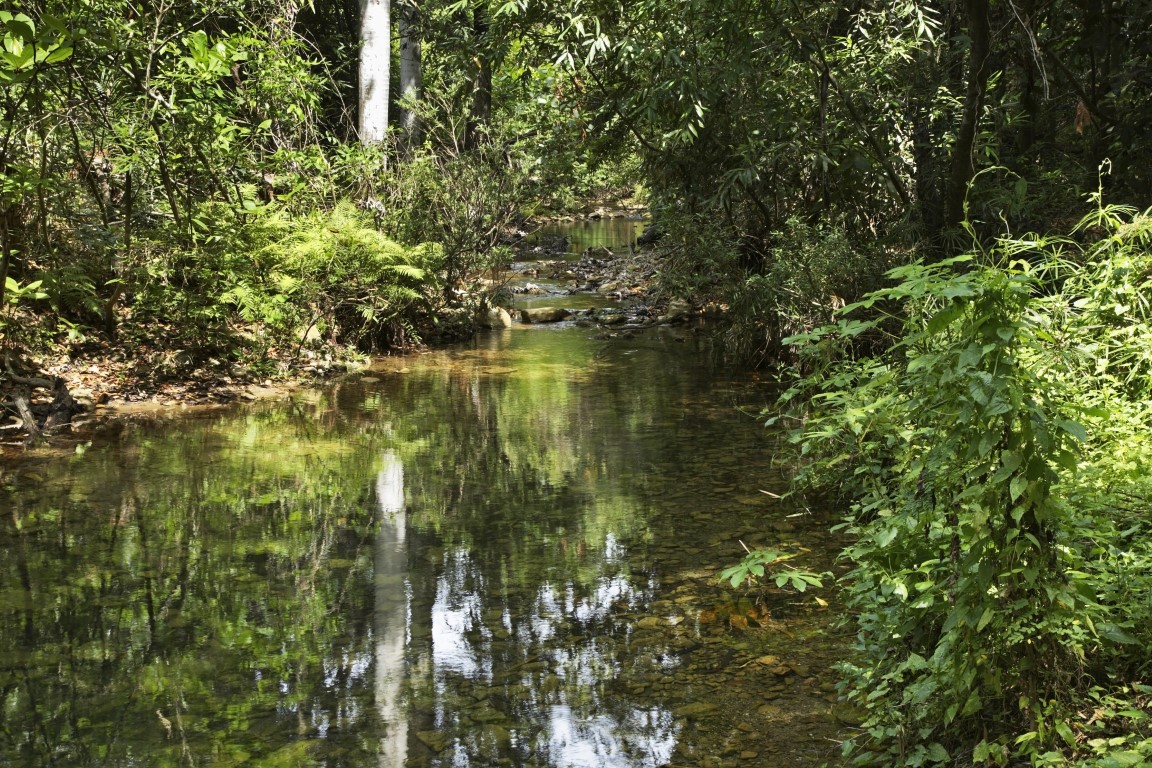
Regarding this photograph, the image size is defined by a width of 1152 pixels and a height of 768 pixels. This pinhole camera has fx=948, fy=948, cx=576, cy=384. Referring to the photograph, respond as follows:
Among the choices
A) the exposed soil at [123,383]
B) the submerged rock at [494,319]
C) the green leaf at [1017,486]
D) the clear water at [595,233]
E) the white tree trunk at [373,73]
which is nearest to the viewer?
the green leaf at [1017,486]

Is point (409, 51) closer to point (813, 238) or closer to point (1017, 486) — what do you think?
point (813, 238)

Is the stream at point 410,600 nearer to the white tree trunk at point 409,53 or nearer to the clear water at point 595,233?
the white tree trunk at point 409,53

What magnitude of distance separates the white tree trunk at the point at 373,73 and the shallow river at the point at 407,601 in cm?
651

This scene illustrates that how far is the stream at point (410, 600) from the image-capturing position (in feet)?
12.7

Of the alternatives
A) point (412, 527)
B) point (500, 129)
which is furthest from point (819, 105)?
point (412, 527)

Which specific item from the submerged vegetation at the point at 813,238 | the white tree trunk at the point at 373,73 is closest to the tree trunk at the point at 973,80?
the submerged vegetation at the point at 813,238

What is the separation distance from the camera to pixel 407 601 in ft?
17.0

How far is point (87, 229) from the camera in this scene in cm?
962

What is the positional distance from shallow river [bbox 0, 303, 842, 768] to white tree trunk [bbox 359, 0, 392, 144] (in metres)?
6.51

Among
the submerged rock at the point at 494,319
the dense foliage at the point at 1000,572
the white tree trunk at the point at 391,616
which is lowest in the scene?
the white tree trunk at the point at 391,616

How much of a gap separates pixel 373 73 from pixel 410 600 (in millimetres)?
10958

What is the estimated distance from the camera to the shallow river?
12.7ft

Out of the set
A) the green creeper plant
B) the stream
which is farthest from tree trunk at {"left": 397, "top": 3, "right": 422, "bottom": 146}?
the green creeper plant

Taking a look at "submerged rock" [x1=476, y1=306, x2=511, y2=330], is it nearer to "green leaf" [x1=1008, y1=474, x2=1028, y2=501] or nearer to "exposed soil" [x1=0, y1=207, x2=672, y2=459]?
"exposed soil" [x1=0, y1=207, x2=672, y2=459]
